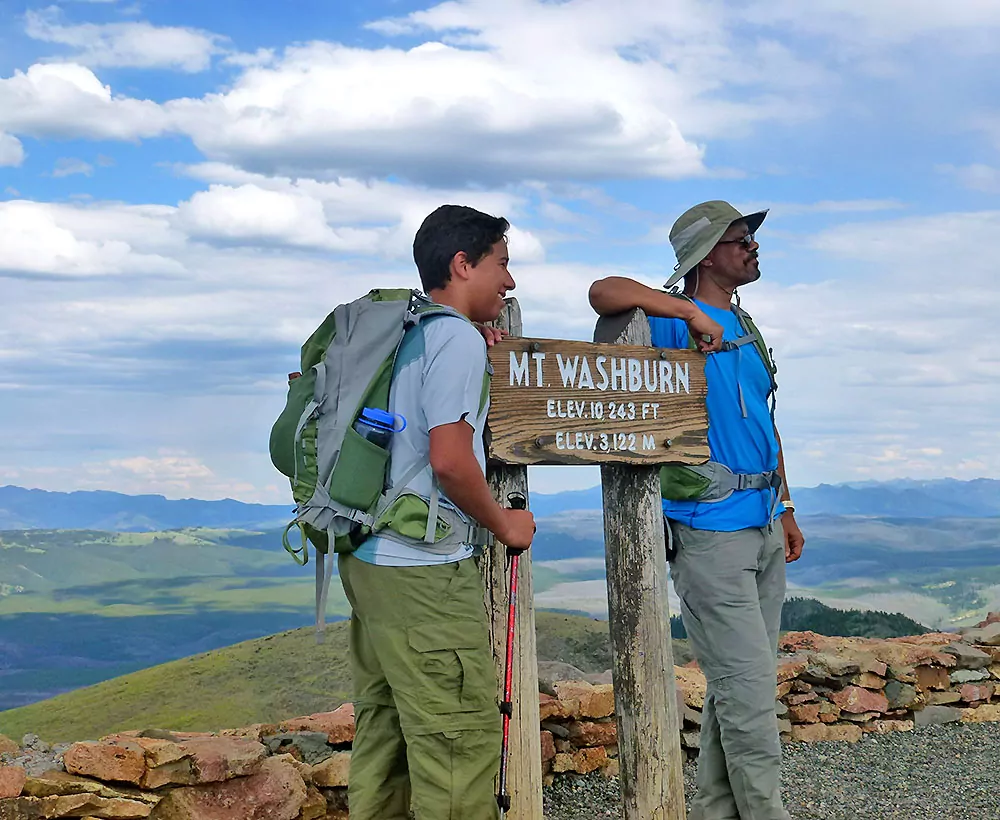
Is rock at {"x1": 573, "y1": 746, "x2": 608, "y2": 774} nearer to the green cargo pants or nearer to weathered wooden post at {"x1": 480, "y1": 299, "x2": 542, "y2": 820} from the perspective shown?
weathered wooden post at {"x1": 480, "y1": 299, "x2": 542, "y2": 820}

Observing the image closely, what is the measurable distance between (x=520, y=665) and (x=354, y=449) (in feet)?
5.18

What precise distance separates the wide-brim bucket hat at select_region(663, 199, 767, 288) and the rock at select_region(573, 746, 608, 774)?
347cm

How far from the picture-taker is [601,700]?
7.59 m

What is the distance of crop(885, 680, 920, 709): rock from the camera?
9.77 meters

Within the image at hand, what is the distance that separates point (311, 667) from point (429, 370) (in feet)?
26.9

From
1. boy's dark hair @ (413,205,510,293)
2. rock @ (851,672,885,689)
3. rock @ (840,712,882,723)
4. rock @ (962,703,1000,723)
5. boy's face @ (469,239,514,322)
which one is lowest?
rock @ (962,703,1000,723)

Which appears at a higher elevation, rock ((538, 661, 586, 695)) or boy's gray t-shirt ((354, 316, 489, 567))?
boy's gray t-shirt ((354, 316, 489, 567))

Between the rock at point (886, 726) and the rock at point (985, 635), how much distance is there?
166 centimetres

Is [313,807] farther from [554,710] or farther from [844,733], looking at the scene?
[844,733]

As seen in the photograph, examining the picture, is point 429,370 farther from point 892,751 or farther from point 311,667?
point 311,667

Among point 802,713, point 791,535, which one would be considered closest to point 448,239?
point 791,535

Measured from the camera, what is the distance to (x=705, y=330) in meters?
5.43

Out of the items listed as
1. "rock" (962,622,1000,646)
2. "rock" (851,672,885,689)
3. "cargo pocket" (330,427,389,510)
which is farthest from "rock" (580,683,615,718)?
"rock" (962,622,1000,646)

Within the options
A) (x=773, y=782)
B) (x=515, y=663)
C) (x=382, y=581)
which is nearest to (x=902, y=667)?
Result: (x=773, y=782)
